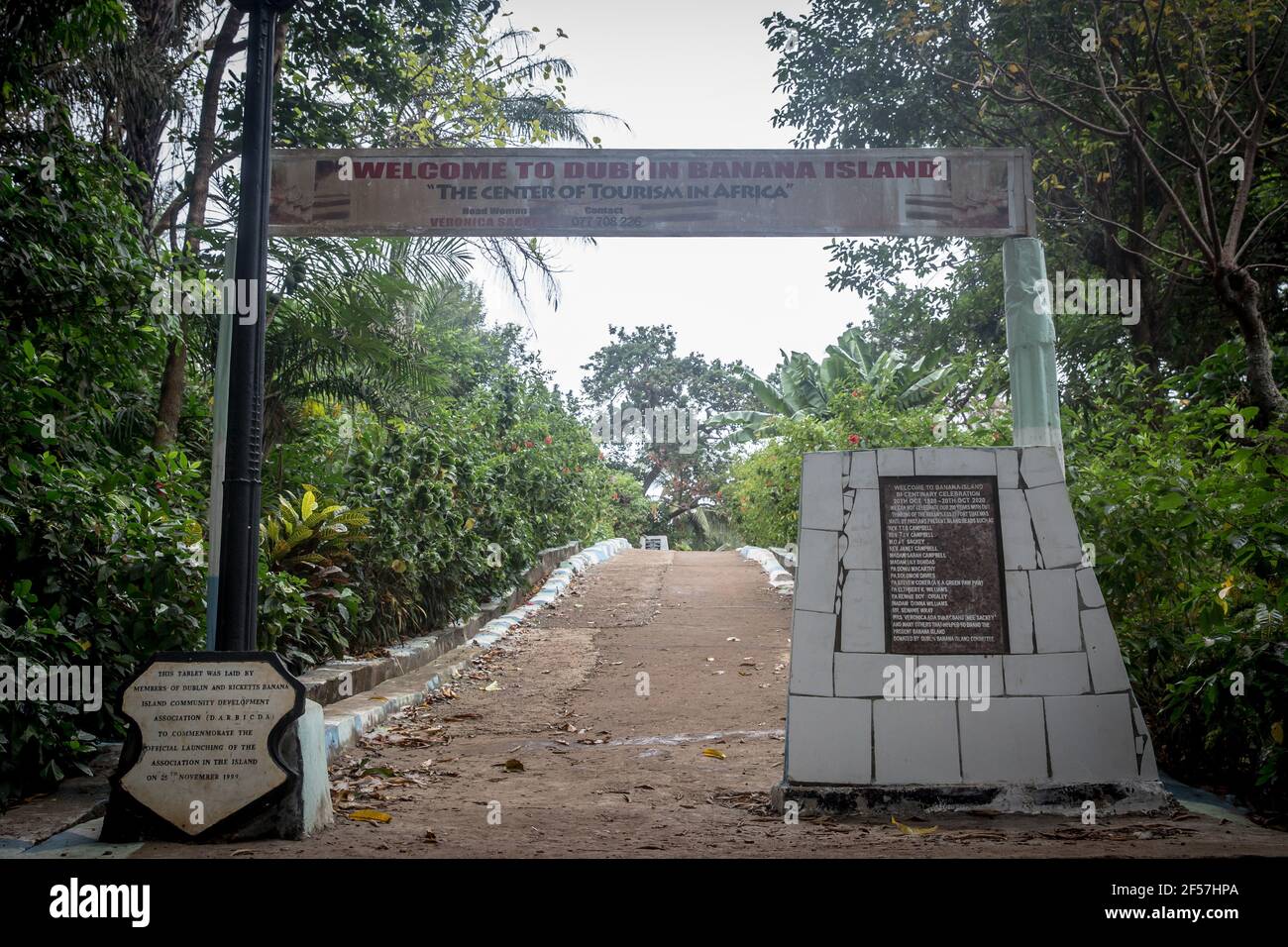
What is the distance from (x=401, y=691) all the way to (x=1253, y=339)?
6.40 m

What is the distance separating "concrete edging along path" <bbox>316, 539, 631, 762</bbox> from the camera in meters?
6.30

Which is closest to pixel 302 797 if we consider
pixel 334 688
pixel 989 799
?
pixel 334 688

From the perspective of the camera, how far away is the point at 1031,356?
6477 millimetres

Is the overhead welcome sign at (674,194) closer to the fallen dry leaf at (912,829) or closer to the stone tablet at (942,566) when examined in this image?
the stone tablet at (942,566)

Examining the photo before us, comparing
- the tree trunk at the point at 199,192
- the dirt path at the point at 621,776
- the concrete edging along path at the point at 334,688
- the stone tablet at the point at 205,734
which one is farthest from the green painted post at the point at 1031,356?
the tree trunk at the point at 199,192

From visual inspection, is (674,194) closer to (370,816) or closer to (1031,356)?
(1031,356)

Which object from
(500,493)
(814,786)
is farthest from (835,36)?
(814,786)

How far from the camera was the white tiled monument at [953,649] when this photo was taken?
193 inches

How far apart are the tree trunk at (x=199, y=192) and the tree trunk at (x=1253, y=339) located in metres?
8.18
